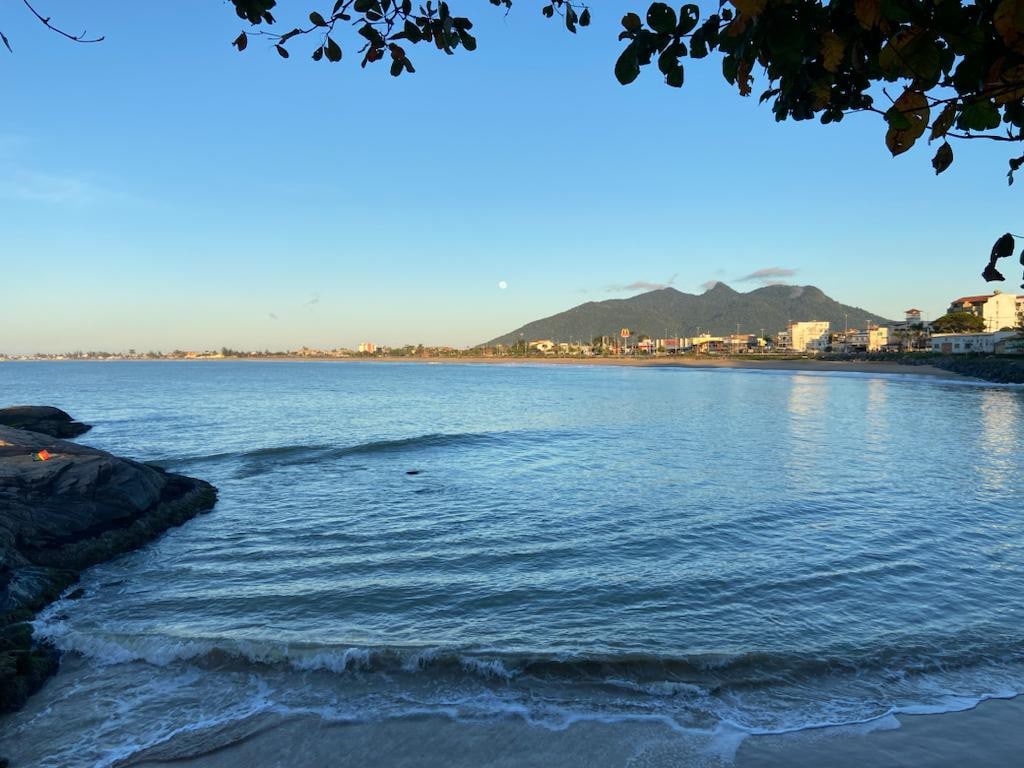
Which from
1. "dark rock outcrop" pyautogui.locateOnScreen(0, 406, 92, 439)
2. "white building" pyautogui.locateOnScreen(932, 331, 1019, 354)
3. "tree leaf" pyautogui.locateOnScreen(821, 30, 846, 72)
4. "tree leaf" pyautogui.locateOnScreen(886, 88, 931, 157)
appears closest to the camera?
"tree leaf" pyautogui.locateOnScreen(886, 88, 931, 157)

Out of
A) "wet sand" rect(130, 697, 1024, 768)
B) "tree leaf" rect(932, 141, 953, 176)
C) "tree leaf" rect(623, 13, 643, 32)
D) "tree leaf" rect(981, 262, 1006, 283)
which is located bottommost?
"wet sand" rect(130, 697, 1024, 768)

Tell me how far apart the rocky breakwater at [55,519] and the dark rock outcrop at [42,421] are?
23.1 metres

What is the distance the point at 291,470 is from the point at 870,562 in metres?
23.1

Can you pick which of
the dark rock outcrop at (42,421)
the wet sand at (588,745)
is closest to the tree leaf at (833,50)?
the wet sand at (588,745)

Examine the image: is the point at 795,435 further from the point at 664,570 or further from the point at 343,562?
the point at 343,562

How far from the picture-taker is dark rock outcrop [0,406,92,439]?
132ft

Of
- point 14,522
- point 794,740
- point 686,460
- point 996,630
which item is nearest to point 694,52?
point 794,740

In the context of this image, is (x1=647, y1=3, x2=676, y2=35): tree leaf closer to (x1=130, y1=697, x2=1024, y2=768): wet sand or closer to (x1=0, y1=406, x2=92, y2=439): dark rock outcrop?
(x1=130, y1=697, x2=1024, y2=768): wet sand

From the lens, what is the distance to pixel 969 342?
432 feet

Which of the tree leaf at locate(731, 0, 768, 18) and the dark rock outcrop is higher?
the tree leaf at locate(731, 0, 768, 18)

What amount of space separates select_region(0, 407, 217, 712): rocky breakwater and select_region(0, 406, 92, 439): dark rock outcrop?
2311cm

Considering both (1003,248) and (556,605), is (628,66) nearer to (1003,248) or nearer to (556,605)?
(1003,248)

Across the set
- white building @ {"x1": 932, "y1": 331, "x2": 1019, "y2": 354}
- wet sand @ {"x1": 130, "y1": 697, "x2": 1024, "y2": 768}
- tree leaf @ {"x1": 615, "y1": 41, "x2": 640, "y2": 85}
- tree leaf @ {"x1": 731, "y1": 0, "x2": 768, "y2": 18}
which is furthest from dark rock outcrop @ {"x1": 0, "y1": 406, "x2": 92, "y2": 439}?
white building @ {"x1": 932, "y1": 331, "x2": 1019, "y2": 354}

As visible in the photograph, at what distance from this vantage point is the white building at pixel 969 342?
405 ft
